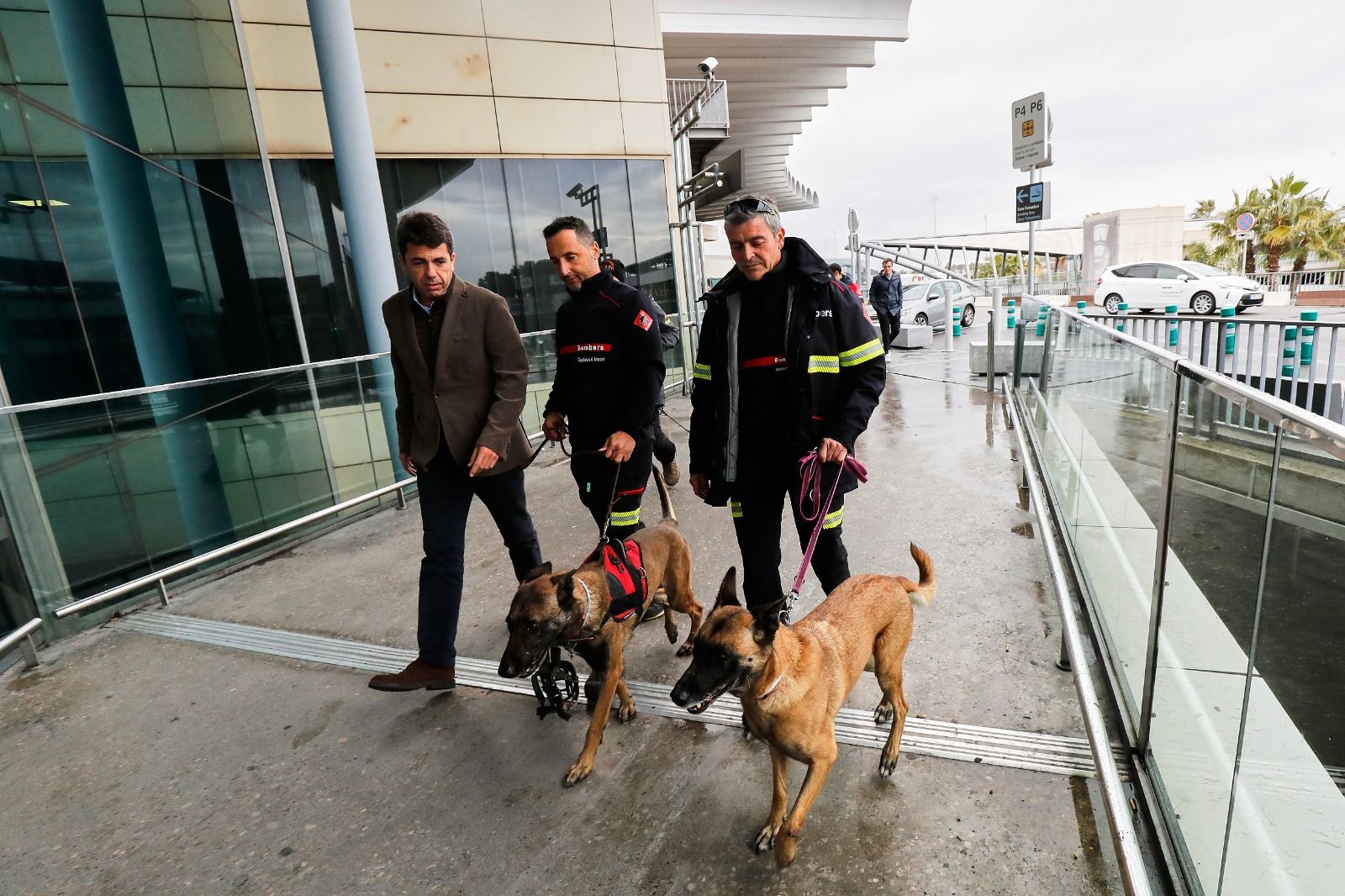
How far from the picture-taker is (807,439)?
2393mm

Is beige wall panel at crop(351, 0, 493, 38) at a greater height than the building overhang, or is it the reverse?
the building overhang

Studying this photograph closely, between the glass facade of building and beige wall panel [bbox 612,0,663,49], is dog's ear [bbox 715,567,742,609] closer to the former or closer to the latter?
the glass facade of building

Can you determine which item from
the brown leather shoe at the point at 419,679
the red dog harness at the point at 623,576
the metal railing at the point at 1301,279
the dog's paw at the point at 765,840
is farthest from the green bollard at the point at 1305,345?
the metal railing at the point at 1301,279

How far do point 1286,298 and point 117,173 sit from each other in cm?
3017

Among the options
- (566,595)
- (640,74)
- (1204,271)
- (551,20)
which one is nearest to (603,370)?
(566,595)

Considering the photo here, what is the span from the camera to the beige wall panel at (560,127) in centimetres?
977

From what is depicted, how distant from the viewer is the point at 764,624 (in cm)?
180

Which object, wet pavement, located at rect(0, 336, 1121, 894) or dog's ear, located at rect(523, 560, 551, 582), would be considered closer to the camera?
wet pavement, located at rect(0, 336, 1121, 894)

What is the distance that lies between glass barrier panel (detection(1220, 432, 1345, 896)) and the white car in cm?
1932

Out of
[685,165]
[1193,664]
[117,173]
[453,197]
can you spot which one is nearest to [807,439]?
[1193,664]

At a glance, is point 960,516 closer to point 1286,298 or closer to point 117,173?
point 117,173

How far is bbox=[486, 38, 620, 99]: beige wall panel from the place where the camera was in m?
9.52

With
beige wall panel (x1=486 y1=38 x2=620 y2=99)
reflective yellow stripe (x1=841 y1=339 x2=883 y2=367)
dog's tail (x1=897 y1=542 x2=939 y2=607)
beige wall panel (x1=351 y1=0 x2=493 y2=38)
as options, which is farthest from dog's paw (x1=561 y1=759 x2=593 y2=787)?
beige wall panel (x1=486 y1=38 x2=620 y2=99)

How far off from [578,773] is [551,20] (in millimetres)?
10746
